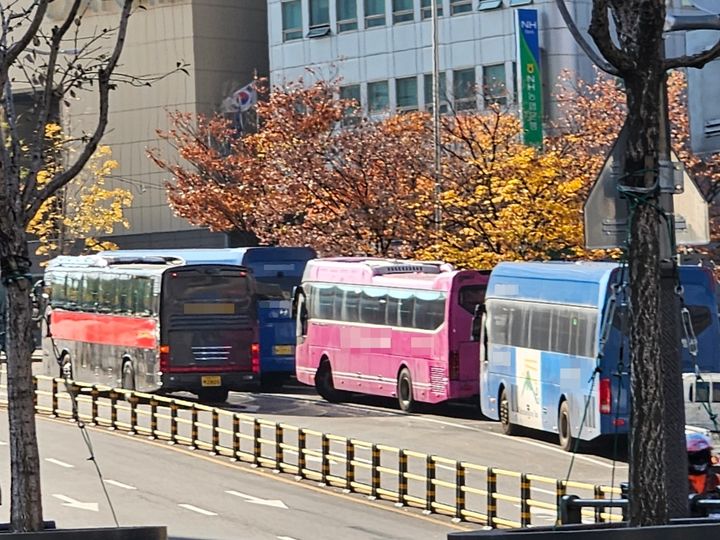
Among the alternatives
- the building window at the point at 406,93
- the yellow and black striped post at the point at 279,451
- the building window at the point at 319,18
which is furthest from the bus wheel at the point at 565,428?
the building window at the point at 319,18

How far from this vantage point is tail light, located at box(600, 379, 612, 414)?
29906 millimetres

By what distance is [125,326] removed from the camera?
42.2 metres

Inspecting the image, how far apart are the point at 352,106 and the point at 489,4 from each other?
9166 mm

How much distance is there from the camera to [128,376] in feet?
138

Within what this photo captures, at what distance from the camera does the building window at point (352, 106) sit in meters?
61.2

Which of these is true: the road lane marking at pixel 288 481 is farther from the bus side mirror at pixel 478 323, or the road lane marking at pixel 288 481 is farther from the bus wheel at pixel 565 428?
the bus side mirror at pixel 478 323

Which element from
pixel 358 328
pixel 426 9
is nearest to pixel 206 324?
pixel 358 328

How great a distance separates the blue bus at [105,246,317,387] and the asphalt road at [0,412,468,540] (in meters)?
12.6

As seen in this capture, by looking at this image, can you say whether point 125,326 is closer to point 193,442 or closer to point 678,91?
point 193,442

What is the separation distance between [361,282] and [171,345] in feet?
14.3

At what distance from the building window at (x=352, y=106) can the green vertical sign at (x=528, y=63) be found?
5.40 meters

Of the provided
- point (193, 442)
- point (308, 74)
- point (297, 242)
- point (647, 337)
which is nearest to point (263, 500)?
point (193, 442)

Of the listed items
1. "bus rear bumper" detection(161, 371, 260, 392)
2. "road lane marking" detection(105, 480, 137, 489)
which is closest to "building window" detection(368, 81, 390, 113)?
"bus rear bumper" detection(161, 371, 260, 392)

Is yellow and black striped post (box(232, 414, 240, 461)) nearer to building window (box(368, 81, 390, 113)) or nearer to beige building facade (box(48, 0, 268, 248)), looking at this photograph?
building window (box(368, 81, 390, 113))
